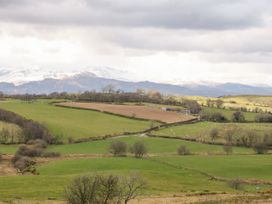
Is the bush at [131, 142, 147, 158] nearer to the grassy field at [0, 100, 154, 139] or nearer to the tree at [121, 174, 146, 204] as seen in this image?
the grassy field at [0, 100, 154, 139]

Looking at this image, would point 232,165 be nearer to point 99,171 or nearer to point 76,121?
point 99,171

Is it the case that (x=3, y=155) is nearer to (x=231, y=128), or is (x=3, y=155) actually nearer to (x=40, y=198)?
(x=40, y=198)

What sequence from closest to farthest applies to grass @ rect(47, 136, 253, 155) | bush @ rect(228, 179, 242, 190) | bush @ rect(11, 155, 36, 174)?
bush @ rect(228, 179, 242, 190) < bush @ rect(11, 155, 36, 174) < grass @ rect(47, 136, 253, 155)

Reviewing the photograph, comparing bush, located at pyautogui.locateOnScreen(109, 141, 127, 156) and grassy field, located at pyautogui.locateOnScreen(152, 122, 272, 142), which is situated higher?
grassy field, located at pyautogui.locateOnScreen(152, 122, 272, 142)

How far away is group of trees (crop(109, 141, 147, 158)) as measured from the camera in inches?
4532

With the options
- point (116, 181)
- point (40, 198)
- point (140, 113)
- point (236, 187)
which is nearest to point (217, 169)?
point (236, 187)

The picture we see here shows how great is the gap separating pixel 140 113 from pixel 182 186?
103174mm

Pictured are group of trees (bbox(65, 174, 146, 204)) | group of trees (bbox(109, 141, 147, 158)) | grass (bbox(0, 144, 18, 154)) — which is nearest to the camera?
group of trees (bbox(65, 174, 146, 204))

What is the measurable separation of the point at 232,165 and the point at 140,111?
82.6m

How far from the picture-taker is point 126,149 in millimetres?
121812

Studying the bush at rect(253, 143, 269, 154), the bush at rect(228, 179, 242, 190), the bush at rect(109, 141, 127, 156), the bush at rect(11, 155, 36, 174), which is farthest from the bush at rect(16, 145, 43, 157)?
the bush at rect(253, 143, 269, 154)

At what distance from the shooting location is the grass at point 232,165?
316 ft

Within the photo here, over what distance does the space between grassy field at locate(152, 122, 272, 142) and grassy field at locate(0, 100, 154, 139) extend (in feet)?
36.2

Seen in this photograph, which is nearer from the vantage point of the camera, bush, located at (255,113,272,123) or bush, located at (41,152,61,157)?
bush, located at (41,152,61,157)
